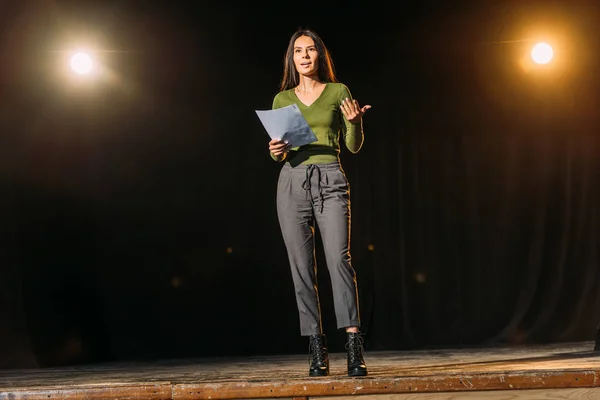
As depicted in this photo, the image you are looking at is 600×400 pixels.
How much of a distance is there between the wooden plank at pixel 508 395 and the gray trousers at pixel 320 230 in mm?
267

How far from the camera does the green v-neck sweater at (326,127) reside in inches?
100

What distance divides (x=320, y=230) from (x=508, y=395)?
0.81 metres

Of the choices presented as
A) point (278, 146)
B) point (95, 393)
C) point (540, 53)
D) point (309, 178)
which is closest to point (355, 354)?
point (309, 178)

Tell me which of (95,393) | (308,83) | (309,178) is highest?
(308,83)

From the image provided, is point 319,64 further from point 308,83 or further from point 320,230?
point 320,230

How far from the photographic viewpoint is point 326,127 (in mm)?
2557

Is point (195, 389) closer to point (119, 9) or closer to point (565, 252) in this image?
point (119, 9)

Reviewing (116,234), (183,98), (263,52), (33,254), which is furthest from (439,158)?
(33,254)

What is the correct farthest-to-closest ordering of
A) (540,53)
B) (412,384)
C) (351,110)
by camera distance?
1. (540,53)
2. (351,110)
3. (412,384)

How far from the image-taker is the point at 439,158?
4918 millimetres

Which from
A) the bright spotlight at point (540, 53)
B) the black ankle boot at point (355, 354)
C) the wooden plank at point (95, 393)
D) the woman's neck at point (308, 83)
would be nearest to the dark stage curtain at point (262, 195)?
the bright spotlight at point (540, 53)

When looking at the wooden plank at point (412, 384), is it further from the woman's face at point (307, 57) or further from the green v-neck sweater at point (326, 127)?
the woman's face at point (307, 57)

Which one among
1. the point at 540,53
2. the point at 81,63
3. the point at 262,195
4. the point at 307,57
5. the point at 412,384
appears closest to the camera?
the point at 412,384

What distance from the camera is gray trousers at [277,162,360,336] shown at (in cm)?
250
